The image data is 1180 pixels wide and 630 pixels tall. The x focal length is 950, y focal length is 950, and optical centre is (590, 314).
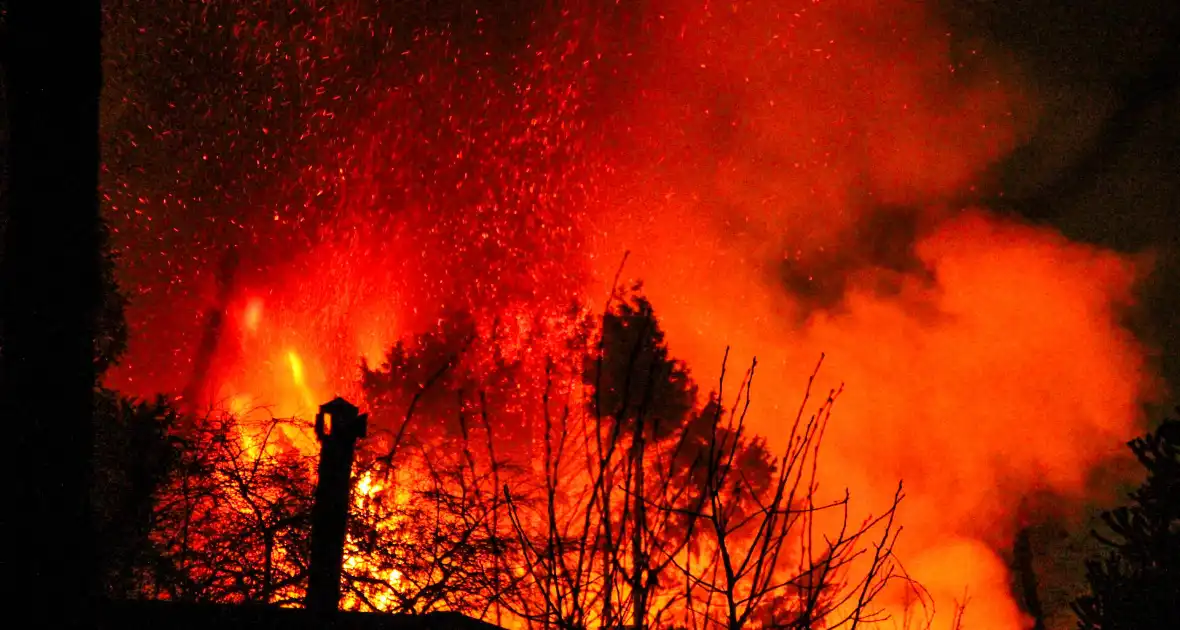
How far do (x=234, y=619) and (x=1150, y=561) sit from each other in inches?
317

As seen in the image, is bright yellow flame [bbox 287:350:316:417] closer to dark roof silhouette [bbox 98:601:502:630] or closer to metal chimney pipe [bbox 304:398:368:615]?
metal chimney pipe [bbox 304:398:368:615]

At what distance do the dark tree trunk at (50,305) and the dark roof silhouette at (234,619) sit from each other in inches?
11.3

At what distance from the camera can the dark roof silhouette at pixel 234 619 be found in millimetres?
5559

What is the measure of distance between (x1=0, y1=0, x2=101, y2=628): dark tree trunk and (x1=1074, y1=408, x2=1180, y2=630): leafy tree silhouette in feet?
27.0

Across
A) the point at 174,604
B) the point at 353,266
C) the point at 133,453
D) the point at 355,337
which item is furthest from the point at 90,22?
the point at 355,337

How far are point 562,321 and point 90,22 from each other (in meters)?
23.4

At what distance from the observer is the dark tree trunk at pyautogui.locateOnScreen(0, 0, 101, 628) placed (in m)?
5.09

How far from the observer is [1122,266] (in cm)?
3419

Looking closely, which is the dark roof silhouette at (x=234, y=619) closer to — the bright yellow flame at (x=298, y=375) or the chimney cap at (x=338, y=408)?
the chimney cap at (x=338, y=408)

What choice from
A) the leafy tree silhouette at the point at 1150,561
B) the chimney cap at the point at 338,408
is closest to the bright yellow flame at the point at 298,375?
the chimney cap at the point at 338,408

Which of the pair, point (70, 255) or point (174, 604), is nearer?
point (70, 255)

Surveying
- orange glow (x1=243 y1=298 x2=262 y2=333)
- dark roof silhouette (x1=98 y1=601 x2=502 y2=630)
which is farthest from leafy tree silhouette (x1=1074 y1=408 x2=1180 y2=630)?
orange glow (x1=243 y1=298 x2=262 y2=333)

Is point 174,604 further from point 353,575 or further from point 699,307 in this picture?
point 699,307

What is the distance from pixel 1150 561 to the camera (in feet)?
29.1
